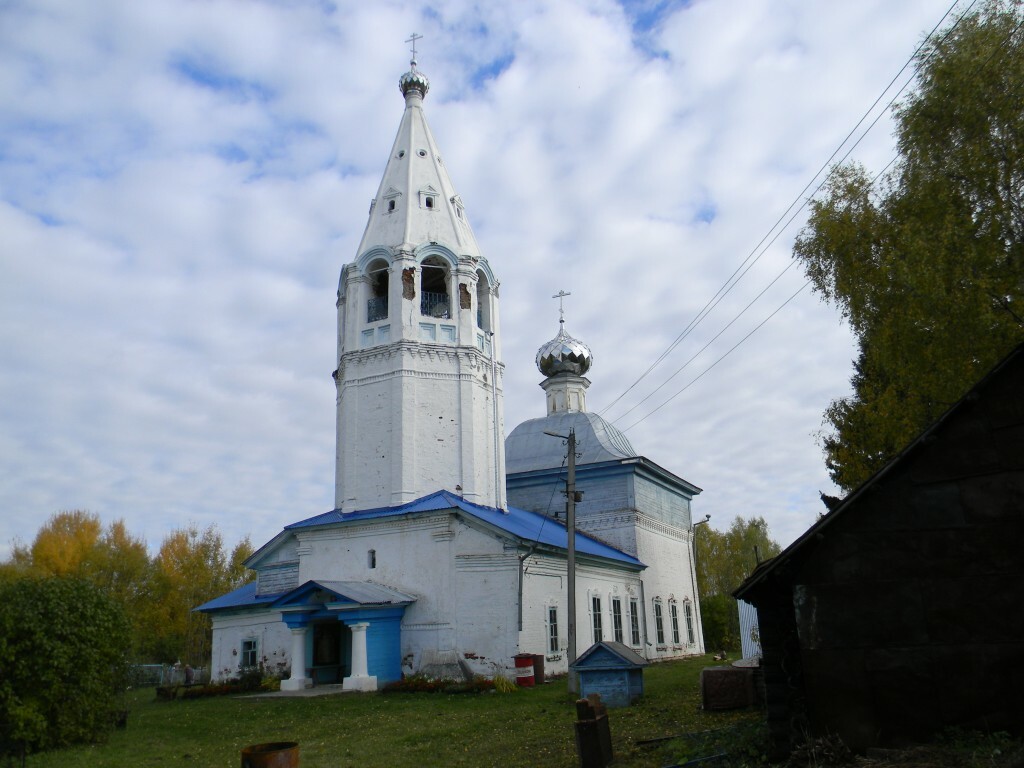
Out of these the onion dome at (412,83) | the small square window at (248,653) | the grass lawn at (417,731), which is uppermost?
the onion dome at (412,83)

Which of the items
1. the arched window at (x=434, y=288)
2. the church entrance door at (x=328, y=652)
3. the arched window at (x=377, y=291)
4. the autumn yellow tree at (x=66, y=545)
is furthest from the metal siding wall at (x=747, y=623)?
the autumn yellow tree at (x=66, y=545)

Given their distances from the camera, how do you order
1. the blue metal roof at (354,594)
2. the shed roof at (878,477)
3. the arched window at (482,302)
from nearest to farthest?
the shed roof at (878,477) → the blue metal roof at (354,594) → the arched window at (482,302)

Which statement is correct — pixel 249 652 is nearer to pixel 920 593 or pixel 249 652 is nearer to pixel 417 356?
pixel 417 356

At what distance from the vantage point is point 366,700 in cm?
1692

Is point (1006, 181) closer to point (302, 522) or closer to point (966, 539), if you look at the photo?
point (966, 539)

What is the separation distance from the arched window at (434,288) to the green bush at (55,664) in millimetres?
13674

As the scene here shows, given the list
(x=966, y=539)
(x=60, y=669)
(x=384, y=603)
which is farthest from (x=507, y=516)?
(x=966, y=539)

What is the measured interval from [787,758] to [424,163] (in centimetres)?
2233

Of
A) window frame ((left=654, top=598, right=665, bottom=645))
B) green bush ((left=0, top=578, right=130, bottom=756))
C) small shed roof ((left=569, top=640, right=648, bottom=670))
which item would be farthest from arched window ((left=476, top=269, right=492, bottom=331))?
green bush ((left=0, top=578, right=130, bottom=756))

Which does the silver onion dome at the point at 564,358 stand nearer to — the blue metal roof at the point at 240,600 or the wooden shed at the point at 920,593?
the blue metal roof at the point at 240,600

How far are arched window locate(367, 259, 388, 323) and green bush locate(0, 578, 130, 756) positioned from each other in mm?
13196

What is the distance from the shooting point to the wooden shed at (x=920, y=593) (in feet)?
23.6

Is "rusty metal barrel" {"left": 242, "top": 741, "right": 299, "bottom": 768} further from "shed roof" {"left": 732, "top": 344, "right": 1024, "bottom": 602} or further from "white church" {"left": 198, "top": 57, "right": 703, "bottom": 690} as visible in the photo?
"white church" {"left": 198, "top": 57, "right": 703, "bottom": 690}

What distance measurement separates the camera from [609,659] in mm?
13766
